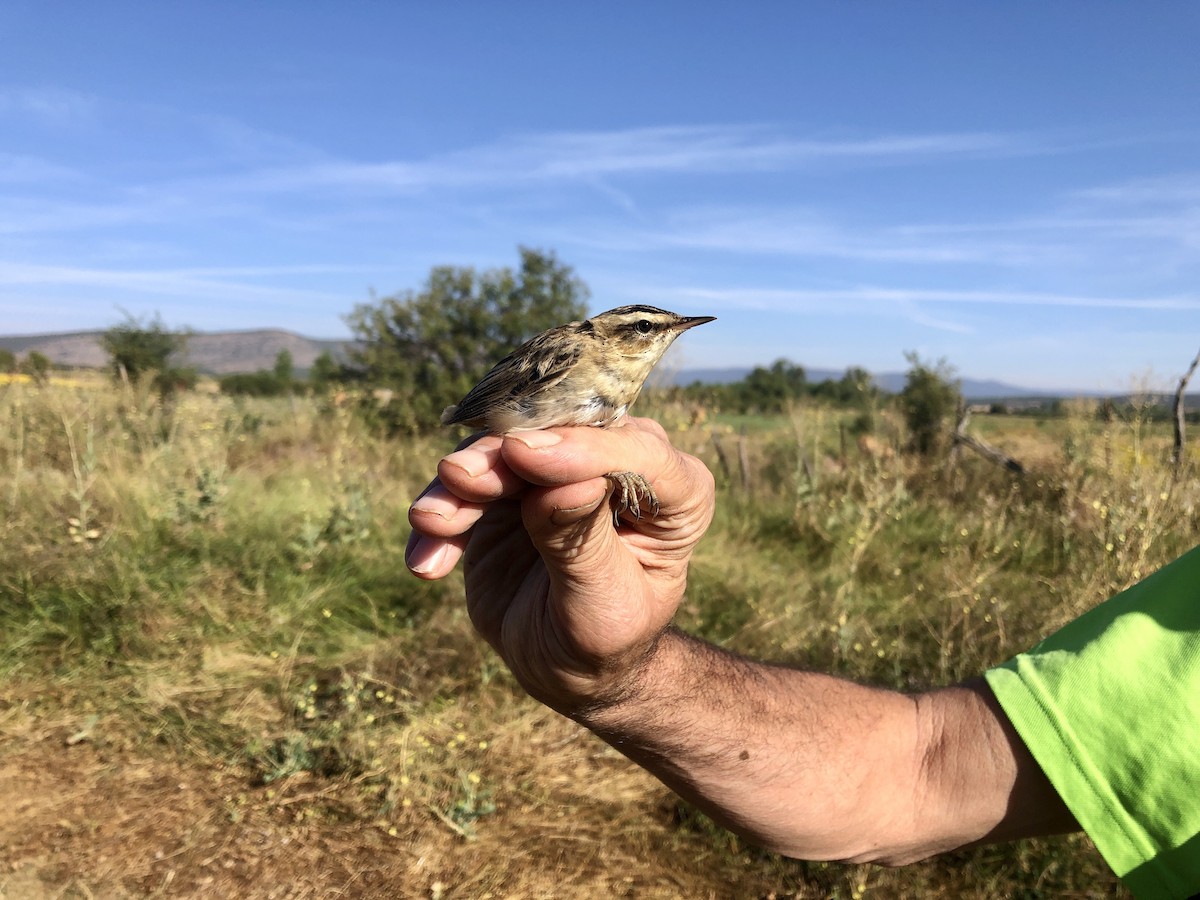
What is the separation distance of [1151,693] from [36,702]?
5973mm

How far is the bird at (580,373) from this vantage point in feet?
7.89

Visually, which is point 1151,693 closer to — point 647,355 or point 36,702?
point 647,355

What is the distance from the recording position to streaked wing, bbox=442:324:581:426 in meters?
2.50

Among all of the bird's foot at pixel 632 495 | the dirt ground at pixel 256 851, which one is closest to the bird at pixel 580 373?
the bird's foot at pixel 632 495

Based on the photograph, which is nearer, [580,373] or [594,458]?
[594,458]

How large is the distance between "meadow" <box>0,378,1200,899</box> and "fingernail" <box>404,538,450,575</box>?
227 cm

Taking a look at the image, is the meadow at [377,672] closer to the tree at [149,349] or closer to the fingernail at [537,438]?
the fingernail at [537,438]

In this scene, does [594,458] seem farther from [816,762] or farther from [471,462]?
[816,762]

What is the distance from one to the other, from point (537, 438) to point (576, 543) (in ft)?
0.87

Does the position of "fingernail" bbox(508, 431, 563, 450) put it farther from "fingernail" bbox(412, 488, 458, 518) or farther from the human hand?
"fingernail" bbox(412, 488, 458, 518)

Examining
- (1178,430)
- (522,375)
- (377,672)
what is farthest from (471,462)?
(1178,430)

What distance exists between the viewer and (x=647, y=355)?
2566mm

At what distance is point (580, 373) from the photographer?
8.05 feet

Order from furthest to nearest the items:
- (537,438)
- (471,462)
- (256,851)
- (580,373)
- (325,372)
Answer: (325,372) < (256,851) < (580,373) < (471,462) < (537,438)
